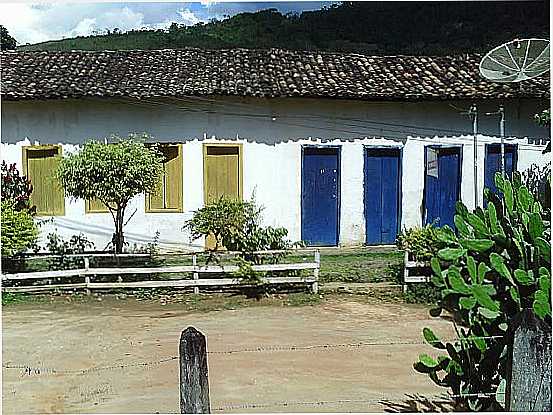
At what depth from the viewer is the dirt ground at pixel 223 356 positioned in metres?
3.76

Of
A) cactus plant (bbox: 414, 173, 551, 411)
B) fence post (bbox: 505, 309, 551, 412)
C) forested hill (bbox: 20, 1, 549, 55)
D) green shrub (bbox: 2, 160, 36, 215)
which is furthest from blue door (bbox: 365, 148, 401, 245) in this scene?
fence post (bbox: 505, 309, 551, 412)

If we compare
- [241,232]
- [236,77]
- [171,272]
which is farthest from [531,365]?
[236,77]

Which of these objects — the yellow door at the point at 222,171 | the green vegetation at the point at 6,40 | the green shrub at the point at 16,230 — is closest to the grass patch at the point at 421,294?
the yellow door at the point at 222,171

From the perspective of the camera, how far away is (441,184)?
6547mm

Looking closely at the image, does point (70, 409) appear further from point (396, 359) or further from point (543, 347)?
point (543, 347)

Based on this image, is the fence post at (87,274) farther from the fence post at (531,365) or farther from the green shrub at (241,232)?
the fence post at (531,365)

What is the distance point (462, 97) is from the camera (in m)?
6.81

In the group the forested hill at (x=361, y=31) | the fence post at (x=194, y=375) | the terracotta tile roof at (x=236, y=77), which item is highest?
the forested hill at (x=361, y=31)

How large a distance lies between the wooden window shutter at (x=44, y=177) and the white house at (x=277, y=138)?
0.04 ft

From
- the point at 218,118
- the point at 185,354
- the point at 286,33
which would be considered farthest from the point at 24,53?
the point at 185,354

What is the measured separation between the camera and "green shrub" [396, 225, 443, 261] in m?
6.28

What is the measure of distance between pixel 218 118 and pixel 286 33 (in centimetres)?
109

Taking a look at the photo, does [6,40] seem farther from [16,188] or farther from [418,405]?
[418,405]

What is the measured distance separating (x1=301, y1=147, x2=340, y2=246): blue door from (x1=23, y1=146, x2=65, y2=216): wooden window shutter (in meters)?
1.91
